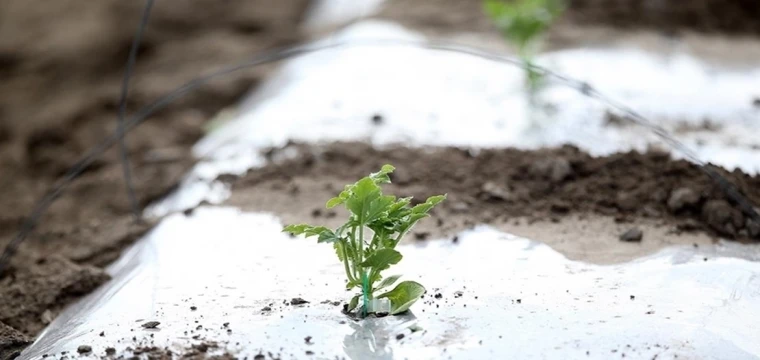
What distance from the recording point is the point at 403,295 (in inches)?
107

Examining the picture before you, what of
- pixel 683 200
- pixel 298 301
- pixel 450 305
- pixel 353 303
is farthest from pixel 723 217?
pixel 298 301

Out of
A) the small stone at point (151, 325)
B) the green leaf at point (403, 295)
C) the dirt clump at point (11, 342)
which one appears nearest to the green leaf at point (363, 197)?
the green leaf at point (403, 295)

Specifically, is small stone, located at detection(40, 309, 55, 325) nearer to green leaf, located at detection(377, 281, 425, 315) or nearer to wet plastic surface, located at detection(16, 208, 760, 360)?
wet plastic surface, located at detection(16, 208, 760, 360)

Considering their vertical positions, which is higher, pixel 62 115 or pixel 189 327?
pixel 62 115

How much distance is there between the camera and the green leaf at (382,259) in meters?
2.62

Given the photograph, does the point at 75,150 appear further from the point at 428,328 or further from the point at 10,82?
the point at 428,328

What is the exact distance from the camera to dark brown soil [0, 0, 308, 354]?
3844mm

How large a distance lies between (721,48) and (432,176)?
8.83 ft

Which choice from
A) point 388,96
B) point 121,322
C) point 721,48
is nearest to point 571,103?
point 388,96

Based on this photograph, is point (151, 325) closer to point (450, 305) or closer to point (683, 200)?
point (450, 305)

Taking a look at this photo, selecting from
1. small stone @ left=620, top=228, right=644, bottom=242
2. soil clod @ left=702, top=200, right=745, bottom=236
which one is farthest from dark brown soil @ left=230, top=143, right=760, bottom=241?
small stone @ left=620, top=228, right=644, bottom=242

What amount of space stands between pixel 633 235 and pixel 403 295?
1024 millimetres

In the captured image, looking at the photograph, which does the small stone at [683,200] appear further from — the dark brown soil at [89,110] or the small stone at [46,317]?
the small stone at [46,317]

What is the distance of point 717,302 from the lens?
8.98 feet
